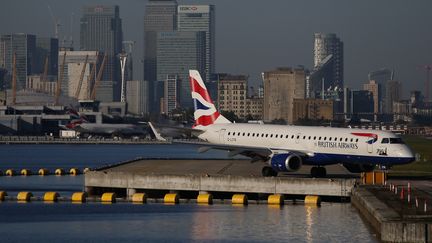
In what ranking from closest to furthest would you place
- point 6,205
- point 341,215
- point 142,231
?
point 142,231
point 341,215
point 6,205

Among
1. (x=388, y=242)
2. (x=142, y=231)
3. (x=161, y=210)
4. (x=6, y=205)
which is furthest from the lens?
(x=6, y=205)

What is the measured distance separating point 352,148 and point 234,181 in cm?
870

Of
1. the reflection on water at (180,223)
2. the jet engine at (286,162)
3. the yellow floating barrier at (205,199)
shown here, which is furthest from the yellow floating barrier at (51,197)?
the jet engine at (286,162)

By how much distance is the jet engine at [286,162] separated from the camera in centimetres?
8888

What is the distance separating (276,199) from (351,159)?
7928 millimetres

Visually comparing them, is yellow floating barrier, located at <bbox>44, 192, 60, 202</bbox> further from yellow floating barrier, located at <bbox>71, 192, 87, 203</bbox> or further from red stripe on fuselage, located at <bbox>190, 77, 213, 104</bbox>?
red stripe on fuselage, located at <bbox>190, 77, 213, 104</bbox>

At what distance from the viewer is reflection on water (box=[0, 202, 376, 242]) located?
67312mm

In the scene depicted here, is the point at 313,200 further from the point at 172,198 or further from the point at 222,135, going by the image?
the point at 222,135

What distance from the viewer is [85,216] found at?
78.0 m

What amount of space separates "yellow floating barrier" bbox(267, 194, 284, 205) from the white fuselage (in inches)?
275

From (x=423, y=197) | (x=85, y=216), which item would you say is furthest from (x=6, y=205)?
(x=423, y=197)

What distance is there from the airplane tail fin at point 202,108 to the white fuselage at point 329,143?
5.90 meters

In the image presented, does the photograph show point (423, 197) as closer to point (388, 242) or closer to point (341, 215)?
point (341, 215)

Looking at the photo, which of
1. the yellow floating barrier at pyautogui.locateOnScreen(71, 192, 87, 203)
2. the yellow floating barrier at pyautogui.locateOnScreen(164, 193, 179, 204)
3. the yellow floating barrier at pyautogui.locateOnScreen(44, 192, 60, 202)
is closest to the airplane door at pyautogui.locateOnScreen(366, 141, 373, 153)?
the yellow floating barrier at pyautogui.locateOnScreen(164, 193, 179, 204)
